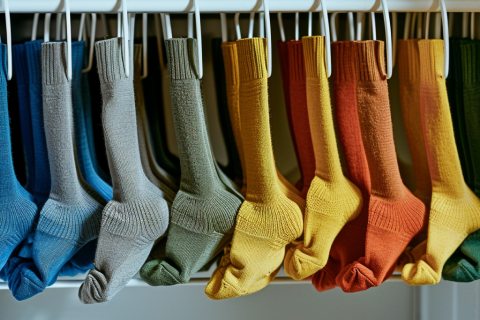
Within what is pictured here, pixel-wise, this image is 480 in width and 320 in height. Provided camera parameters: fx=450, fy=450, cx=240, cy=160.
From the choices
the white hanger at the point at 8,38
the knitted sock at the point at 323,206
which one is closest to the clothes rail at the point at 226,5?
the white hanger at the point at 8,38

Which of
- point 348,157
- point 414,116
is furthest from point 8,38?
point 414,116

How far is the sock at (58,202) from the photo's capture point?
2.19 feet

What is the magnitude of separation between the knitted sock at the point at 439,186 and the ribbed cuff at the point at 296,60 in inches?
7.7

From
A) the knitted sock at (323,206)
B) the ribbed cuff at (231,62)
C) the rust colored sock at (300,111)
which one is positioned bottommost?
the knitted sock at (323,206)

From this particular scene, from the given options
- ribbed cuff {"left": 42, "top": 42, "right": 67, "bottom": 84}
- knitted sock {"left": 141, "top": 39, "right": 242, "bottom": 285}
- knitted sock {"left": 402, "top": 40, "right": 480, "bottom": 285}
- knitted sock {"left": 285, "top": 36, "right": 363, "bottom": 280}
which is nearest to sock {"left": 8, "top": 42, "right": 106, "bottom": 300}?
ribbed cuff {"left": 42, "top": 42, "right": 67, "bottom": 84}

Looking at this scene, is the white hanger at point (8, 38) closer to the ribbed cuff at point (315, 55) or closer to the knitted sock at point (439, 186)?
the ribbed cuff at point (315, 55)

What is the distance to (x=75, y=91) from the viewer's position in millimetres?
751

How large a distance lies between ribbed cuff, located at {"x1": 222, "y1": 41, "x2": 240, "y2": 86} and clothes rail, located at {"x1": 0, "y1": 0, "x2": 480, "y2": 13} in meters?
0.06

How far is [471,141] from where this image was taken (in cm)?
77

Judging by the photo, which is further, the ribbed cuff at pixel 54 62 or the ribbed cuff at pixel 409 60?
the ribbed cuff at pixel 409 60

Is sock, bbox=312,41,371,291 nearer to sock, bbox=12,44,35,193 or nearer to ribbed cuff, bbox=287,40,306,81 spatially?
ribbed cuff, bbox=287,40,306,81

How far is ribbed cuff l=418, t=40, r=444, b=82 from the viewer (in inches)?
28.5

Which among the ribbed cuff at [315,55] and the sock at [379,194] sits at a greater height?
the ribbed cuff at [315,55]

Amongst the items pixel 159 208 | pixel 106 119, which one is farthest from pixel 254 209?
pixel 106 119
